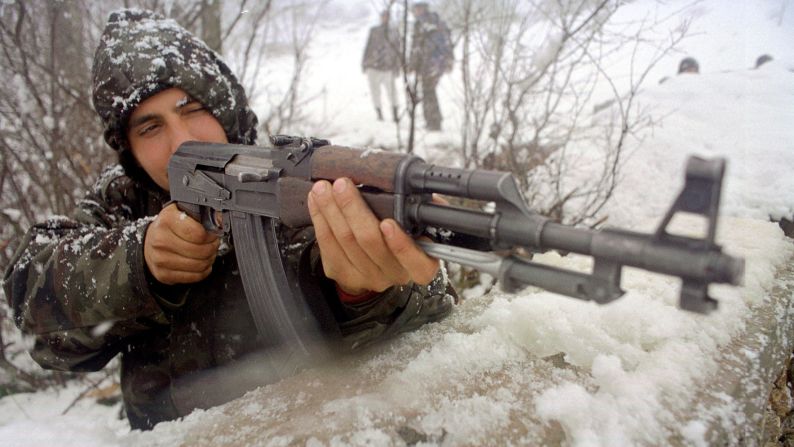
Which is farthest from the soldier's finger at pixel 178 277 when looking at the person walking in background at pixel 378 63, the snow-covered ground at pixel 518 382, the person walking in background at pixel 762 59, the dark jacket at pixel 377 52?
the person walking in background at pixel 762 59

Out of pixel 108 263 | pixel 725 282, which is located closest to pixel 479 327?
pixel 725 282

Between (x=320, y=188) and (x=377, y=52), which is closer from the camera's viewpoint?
(x=320, y=188)

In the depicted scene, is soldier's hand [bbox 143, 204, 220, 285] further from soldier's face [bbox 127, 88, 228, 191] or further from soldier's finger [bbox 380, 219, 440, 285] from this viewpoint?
soldier's finger [bbox 380, 219, 440, 285]

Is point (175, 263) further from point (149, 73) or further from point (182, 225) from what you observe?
point (149, 73)

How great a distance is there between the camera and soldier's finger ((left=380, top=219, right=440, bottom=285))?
40.4 inches

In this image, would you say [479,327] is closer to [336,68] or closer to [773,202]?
[773,202]

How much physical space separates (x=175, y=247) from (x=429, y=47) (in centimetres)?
358

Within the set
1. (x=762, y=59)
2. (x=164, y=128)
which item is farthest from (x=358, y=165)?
(x=762, y=59)

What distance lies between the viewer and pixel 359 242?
42.8 inches

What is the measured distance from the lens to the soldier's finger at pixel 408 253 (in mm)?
1026

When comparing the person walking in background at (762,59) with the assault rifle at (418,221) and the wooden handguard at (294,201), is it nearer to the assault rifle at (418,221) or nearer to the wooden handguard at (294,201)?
the assault rifle at (418,221)

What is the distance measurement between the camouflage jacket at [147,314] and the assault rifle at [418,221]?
0.16 metres

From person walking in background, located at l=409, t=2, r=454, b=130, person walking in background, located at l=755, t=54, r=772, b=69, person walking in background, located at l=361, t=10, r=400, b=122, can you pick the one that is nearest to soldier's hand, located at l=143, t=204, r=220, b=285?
person walking in background, located at l=409, t=2, r=454, b=130

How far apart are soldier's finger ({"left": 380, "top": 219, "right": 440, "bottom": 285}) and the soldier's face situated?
3.99 feet
